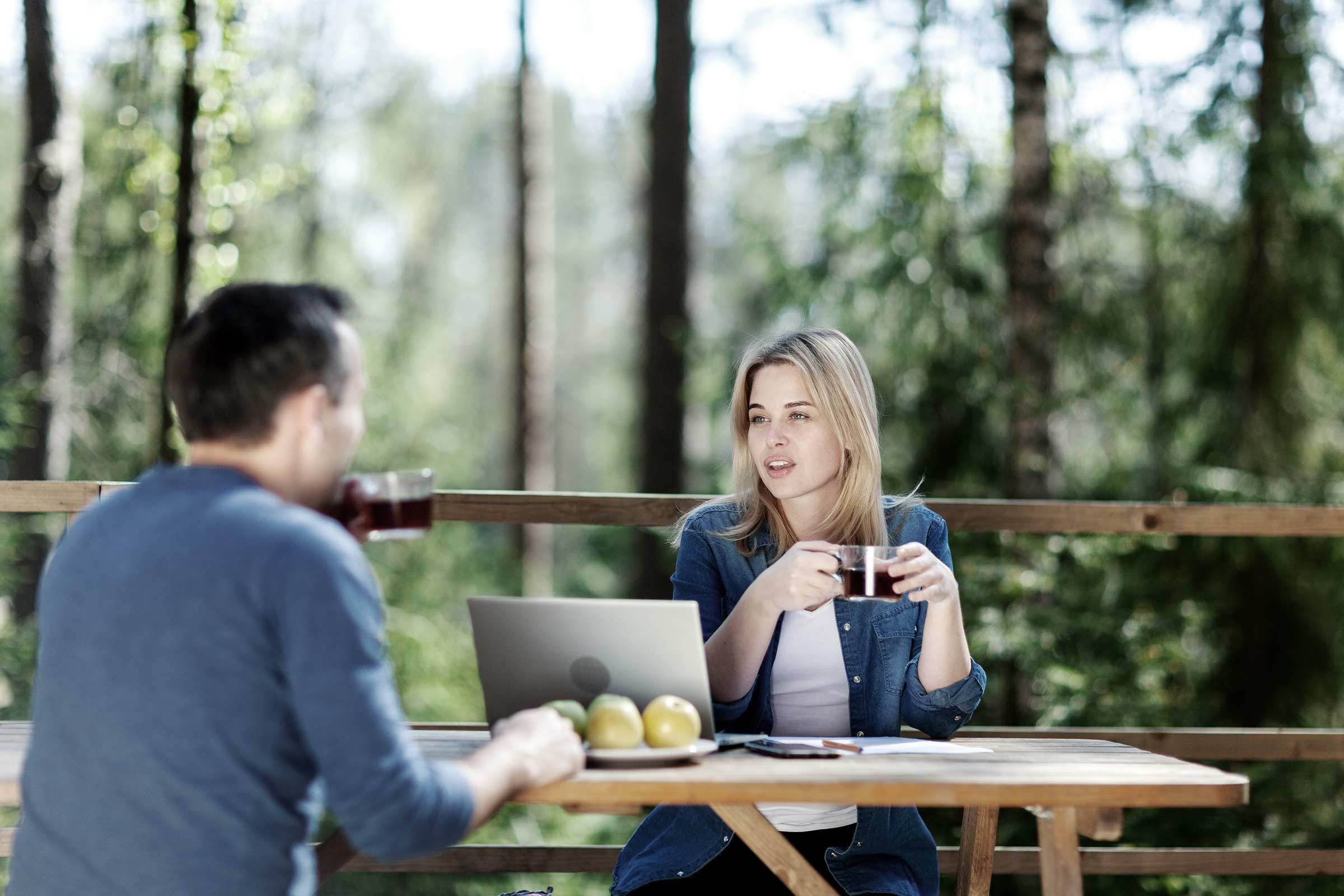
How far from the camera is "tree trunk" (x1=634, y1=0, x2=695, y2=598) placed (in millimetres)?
8195

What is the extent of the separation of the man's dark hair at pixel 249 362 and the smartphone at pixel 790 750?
0.80m

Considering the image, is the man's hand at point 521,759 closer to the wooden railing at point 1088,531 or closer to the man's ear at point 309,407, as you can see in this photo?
the man's ear at point 309,407

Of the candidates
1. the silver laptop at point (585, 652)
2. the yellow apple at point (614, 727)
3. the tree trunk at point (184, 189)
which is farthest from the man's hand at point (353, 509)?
the tree trunk at point (184, 189)

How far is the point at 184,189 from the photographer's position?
5059 millimetres

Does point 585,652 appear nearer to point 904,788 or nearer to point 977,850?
point 904,788

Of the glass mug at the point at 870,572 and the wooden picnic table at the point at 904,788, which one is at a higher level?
the glass mug at the point at 870,572

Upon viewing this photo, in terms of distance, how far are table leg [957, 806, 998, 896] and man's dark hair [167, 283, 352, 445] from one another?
134cm

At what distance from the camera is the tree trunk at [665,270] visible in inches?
323

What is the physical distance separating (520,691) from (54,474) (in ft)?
16.6

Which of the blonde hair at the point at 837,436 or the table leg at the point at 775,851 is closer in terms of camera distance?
the table leg at the point at 775,851

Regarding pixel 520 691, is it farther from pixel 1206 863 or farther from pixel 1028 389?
pixel 1028 389

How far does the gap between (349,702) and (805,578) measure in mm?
839

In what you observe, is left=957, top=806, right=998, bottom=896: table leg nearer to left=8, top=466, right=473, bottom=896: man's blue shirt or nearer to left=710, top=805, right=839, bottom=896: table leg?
left=710, top=805, right=839, bottom=896: table leg

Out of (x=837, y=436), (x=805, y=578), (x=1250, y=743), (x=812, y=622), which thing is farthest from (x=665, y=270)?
(x=805, y=578)
